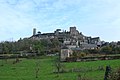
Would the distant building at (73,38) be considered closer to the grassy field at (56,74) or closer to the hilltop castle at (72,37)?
the hilltop castle at (72,37)

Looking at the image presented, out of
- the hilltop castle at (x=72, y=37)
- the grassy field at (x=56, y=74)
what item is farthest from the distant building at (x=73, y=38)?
Answer: the grassy field at (x=56, y=74)

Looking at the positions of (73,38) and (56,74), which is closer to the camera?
(56,74)

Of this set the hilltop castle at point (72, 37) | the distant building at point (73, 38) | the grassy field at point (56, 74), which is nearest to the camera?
the grassy field at point (56, 74)

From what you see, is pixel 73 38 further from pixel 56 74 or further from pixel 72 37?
pixel 56 74

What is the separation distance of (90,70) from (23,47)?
255ft

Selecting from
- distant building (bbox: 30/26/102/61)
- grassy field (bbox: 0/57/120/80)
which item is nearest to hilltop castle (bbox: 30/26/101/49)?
distant building (bbox: 30/26/102/61)

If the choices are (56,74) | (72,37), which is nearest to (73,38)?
(72,37)

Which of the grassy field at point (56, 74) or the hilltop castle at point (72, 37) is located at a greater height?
the hilltop castle at point (72, 37)

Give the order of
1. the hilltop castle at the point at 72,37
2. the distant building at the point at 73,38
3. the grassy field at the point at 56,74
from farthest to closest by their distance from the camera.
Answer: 1. the hilltop castle at the point at 72,37
2. the distant building at the point at 73,38
3. the grassy field at the point at 56,74

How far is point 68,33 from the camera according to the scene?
6526 inches

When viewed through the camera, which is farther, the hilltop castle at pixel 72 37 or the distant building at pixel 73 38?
the hilltop castle at pixel 72 37

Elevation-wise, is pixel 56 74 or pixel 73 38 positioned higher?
pixel 73 38

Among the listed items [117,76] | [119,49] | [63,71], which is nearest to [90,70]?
[63,71]

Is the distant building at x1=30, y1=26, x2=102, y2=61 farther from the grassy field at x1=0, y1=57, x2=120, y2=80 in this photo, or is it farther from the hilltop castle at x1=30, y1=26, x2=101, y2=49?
the grassy field at x1=0, y1=57, x2=120, y2=80
